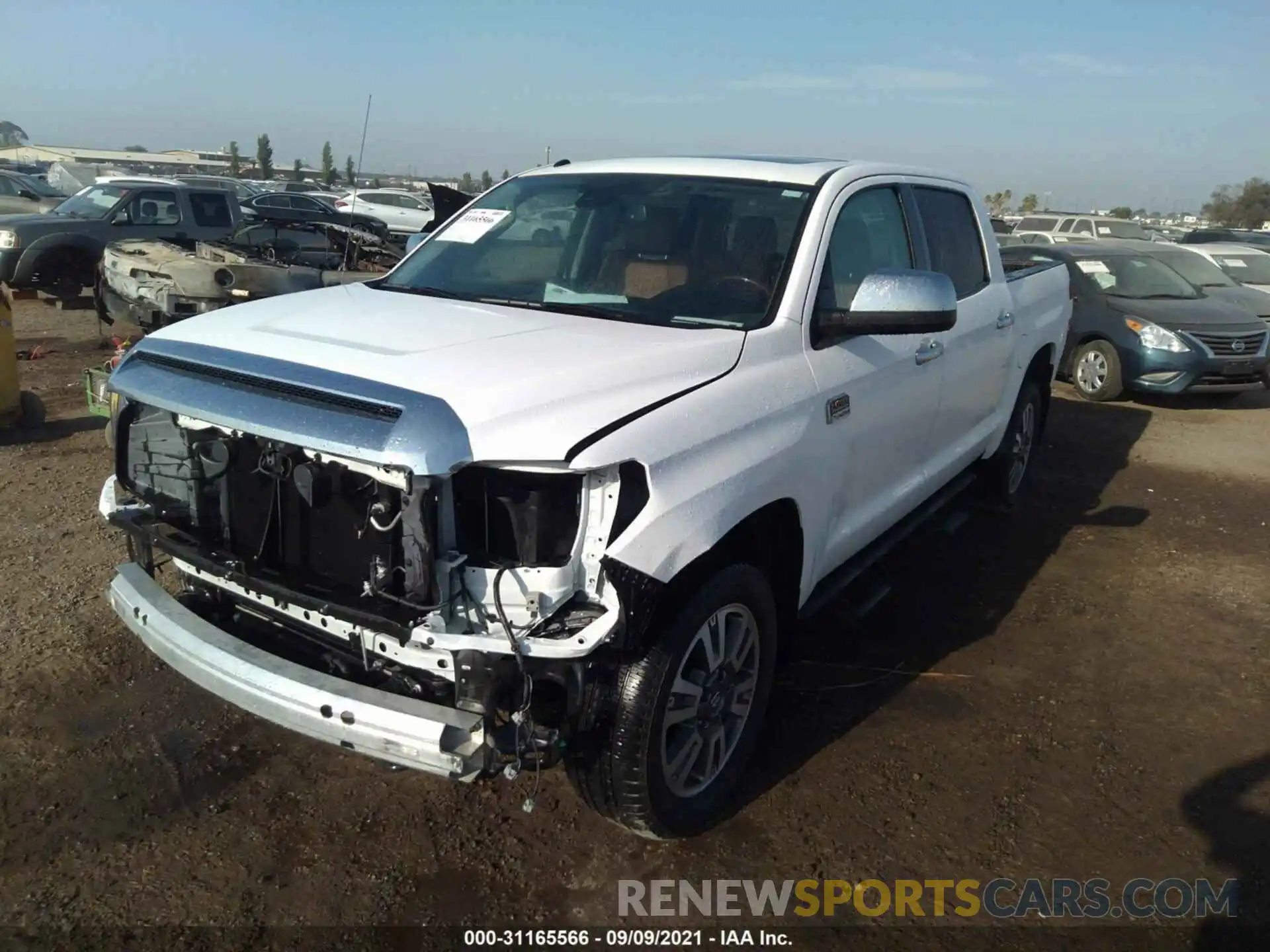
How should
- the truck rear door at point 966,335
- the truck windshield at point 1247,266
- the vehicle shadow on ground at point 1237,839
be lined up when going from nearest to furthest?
the vehicle shadow on ground at point 1237,839, the truck rear door at point 966,335, the truck windshield at point 1247,266

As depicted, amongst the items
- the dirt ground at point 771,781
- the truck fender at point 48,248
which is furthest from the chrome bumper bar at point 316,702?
the truck fender at point 48,248

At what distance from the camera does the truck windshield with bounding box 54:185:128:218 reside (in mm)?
13281

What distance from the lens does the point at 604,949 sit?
8.73ft

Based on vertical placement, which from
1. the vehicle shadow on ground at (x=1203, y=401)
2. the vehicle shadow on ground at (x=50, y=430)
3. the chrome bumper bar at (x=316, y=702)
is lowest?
the vehicle shadow on ground at (x=1203, y=401)

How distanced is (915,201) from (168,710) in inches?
146

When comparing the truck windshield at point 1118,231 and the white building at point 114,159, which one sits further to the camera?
the white building at point 114,159

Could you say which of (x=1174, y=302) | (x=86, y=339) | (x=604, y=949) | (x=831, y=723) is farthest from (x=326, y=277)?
(x=1174, y=302)

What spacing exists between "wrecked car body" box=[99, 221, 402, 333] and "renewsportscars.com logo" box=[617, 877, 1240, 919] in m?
5.36

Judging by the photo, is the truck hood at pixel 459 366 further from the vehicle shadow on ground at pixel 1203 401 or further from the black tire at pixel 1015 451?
the vehicle shadow on ground at pixel 1203 401

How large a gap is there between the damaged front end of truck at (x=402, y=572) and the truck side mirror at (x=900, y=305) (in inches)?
46.0

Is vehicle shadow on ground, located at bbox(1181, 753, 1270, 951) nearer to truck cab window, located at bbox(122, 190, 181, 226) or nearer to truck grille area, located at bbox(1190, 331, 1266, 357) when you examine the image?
truck grille area, located at bbox(1190, 331, 1266, 357)

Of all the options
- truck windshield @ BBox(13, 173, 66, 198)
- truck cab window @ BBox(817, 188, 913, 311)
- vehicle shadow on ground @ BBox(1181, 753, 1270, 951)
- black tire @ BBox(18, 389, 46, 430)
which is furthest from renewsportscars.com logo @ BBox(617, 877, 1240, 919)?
truck windshield @ BBox(13, 173, 66, 198)

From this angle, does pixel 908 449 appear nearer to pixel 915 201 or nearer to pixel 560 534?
pixel 915 201

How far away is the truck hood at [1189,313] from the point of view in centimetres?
1016
